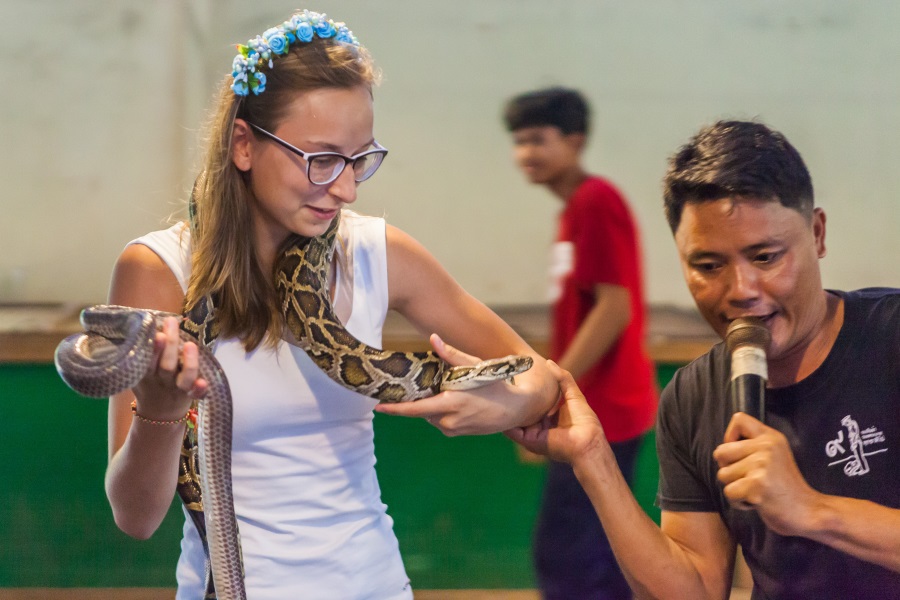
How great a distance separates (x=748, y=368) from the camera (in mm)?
1246

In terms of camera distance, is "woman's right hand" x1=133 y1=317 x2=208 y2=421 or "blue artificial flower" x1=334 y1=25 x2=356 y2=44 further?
"blue artificial flower" x1=334 y1=25 x2=356 y2=44

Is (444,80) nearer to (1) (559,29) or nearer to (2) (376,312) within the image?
(1) (559,29)

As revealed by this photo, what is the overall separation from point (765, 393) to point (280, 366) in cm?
78

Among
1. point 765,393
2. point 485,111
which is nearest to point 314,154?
point 765,393

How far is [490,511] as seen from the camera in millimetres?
3795

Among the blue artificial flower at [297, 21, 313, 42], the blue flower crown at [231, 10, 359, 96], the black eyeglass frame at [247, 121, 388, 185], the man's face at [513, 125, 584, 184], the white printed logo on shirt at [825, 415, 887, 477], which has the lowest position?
the white printed logo on shirt at [825, 415, 887, 477]

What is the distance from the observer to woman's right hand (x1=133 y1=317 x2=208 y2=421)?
1.22 metres

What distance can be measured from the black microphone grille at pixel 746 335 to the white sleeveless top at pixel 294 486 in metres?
0.62

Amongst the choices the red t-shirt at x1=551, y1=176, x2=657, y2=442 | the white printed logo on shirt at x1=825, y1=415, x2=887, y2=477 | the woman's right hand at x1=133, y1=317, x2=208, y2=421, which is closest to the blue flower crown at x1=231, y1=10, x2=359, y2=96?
the woman's right hand at x1=133, y1=317, x2=208, y2=421

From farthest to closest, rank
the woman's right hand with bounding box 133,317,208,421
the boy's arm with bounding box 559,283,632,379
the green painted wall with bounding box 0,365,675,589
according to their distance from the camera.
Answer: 1. the green painted wall with bounding box 0,365,675,589
2. the boy's arm with bounding box 559,283,632,379
3. the woman's right hand with bounding box 133,317,208,421

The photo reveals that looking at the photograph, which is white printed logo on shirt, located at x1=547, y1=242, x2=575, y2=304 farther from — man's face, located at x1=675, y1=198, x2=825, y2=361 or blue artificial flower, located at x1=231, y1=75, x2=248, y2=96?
blue artificial flower, located at x1=231, y1=75, x2=248, y2=96

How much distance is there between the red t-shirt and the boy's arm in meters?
0.03

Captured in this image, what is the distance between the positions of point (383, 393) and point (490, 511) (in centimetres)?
241

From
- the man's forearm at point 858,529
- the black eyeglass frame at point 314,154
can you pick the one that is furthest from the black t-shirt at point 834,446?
the black eyeglass frame at point 314,154
